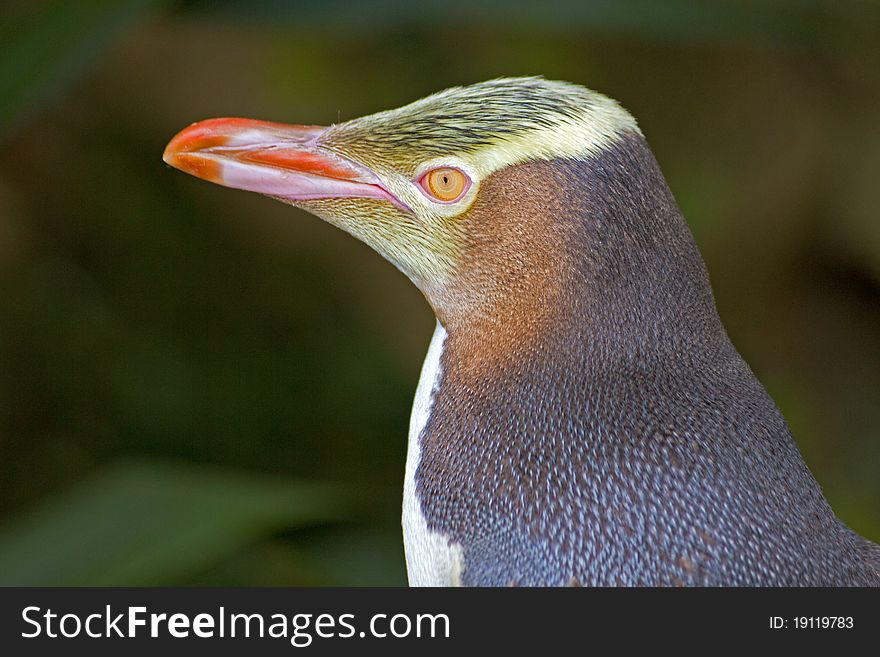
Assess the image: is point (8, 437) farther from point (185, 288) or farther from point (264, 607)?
point (264, 607)

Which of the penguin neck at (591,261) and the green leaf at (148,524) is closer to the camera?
the penguin neck at (591,261)

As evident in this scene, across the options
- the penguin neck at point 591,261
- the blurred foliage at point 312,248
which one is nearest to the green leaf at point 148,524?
the blurred foliage at point 312,248

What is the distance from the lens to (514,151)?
138cm

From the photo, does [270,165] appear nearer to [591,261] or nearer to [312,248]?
[591,261]

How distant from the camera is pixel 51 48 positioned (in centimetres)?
221

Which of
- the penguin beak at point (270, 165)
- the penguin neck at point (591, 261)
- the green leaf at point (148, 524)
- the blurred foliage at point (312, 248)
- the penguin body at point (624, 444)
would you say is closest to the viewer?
the penguin body at point (624, 444)

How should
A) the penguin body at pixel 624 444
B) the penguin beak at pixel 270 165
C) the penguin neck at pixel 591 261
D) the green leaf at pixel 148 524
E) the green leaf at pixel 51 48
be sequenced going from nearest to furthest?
1. the penguin body at pixel 624 444
2. the penguin neck at pixel 591 261
3. the penguin beak at pixel 270 165
4. the green leaf at pixel 148 524
5. the green leaf at pixel 51 48

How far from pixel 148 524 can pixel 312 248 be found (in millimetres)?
1714

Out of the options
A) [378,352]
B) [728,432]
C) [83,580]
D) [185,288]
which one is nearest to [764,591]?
[728,432]

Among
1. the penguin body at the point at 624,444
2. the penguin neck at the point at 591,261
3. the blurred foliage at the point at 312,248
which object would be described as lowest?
the penguin body at the point at 624,444

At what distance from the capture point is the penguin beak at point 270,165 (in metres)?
1.48

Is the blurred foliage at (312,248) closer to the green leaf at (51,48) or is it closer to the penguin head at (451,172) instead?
the green leaf at (51,48)

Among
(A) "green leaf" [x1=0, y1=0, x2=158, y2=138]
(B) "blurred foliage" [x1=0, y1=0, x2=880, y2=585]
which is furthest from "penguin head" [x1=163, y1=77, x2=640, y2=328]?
(B) "blurred foliage" [x1=0, y1=0, x2=880, y2=585]

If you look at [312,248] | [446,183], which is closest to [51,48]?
[446,183]
